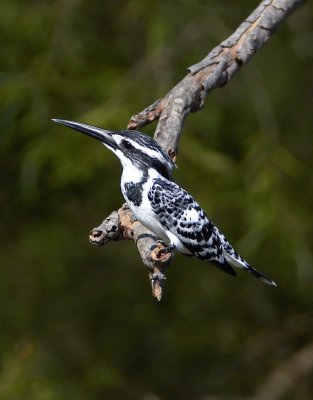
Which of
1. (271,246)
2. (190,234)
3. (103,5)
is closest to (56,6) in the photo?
(103,5)

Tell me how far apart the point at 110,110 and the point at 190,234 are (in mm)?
1943

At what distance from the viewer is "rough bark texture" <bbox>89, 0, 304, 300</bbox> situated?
3117mm

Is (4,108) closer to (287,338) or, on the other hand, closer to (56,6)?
(56,6)

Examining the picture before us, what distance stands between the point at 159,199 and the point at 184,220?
0.14 metres

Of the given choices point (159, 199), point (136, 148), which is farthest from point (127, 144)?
point (159, 199)

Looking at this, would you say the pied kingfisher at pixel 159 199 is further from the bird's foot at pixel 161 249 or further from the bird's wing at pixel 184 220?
the bird's foot at pixel 161 249

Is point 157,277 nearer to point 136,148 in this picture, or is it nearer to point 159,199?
point 159,199

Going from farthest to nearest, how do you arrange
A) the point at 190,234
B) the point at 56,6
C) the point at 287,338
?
the point at 287,338
the point at 56,6
the point at 190,234

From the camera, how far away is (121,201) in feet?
19.0

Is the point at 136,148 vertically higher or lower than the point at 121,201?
lower

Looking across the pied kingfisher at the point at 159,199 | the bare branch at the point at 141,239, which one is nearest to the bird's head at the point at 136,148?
the pied kingfisher at the point at 159,199

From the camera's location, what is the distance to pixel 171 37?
18.8 ft

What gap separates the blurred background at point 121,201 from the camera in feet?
17.7

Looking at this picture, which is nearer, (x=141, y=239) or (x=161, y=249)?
(x=161, y=249)
